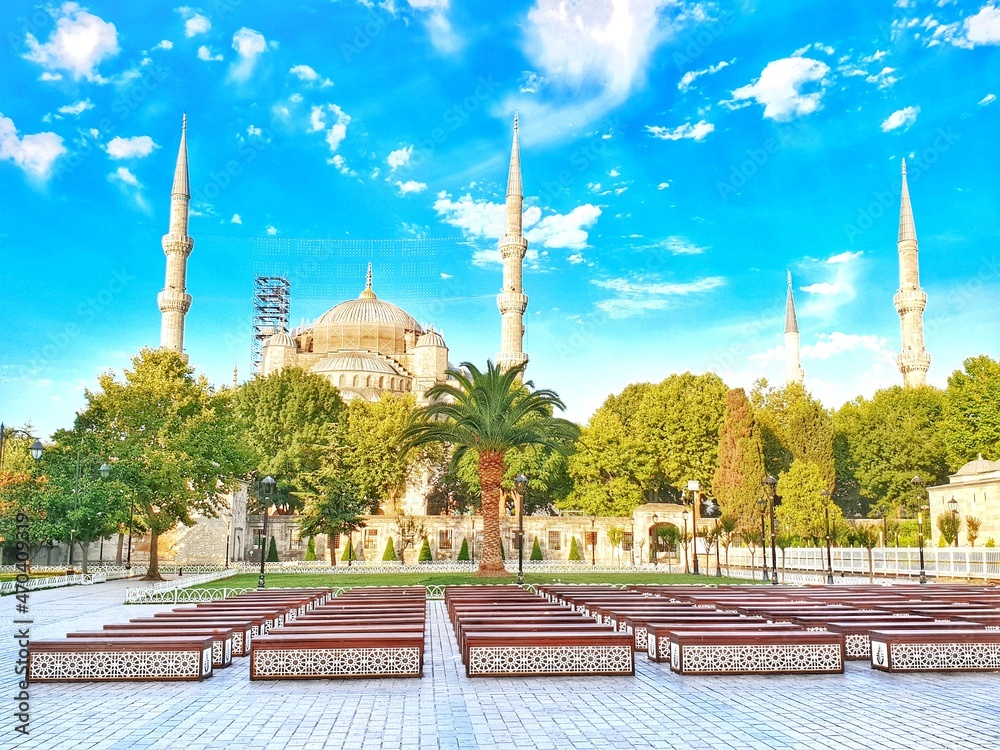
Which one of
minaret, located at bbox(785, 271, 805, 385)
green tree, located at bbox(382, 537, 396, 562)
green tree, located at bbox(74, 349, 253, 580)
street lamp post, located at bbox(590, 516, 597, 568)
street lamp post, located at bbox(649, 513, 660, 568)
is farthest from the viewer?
minaret, located at bbox(785, 271, 805, 385)

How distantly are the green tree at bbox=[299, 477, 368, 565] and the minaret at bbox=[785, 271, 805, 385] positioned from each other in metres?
37.8

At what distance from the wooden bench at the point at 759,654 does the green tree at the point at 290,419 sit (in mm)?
39156

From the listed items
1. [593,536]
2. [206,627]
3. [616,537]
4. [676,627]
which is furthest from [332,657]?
[593,536]

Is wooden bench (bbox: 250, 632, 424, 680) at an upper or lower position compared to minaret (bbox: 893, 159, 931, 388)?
lower

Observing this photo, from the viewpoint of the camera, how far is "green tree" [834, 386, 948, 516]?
4975 centimetres

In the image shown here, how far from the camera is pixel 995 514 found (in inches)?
1385

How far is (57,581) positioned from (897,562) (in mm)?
29181

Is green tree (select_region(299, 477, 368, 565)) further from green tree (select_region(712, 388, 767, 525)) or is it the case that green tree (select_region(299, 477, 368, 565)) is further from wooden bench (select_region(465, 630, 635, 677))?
wooden bench (select_region(465, 630, 635, 677))

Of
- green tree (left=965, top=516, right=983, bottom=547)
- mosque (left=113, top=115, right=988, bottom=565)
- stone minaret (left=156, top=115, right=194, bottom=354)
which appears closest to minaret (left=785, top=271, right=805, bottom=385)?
mosque (left=113, top=115, right=988, bottom=565)

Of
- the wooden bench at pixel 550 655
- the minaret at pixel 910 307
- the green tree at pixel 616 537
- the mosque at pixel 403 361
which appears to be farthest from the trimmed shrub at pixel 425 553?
the wooden bench at pixel 550 655

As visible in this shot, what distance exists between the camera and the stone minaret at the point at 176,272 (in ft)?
184

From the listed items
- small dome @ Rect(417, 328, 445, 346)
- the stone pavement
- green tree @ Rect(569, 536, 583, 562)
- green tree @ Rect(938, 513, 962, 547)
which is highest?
small dome @ Rect(417, 328, 445, 346)

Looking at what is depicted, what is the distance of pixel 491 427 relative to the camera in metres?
28.7

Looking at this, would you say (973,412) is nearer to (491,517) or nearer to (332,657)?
(491,517)
